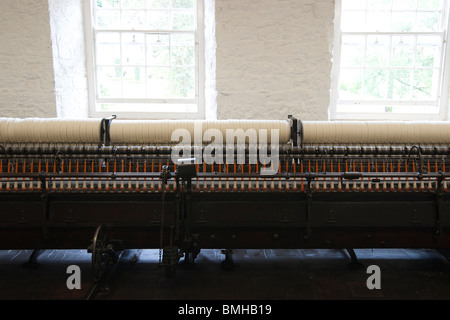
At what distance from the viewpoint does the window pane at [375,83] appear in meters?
4.32

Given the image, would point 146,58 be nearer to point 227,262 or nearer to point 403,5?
point 227,262

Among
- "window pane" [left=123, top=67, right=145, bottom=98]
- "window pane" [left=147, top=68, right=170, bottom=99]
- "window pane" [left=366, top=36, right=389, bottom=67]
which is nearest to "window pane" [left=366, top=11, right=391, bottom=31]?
"window pane" [left=366, top=36, right=389, bottom=67]

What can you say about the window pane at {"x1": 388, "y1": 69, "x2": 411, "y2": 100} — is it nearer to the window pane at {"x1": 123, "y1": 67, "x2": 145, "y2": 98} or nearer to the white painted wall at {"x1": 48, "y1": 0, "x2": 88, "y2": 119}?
the window pane at {"x1": 123, "y1": 67, "x2": 145, "y2": 98}

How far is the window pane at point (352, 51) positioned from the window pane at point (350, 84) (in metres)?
0.09

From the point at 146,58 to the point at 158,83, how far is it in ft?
1.01

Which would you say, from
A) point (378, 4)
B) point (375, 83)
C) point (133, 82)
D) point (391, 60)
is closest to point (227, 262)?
point (133, 82)

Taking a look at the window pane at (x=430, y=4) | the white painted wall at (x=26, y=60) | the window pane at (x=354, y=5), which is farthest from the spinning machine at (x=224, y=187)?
the window pane at (x=430, y=4)

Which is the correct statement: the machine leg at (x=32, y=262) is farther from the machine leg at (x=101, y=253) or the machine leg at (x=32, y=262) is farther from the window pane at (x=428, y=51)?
the window pane at (x=428, y=51)

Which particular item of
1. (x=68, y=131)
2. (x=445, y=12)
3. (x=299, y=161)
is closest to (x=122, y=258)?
(x=68, y=131)

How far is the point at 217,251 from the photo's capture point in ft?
10.7

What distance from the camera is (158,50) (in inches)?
168

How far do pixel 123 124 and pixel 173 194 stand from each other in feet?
2.12

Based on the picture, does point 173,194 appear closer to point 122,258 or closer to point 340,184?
point 122,258

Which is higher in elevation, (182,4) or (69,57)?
(182,4)
